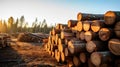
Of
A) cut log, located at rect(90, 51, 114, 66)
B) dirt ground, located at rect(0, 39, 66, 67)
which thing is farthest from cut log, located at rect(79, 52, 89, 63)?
dirt ground, located at rect(0, 39, 66, 67)

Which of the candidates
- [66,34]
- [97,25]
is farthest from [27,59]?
[97,25]

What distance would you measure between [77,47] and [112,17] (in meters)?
1.93

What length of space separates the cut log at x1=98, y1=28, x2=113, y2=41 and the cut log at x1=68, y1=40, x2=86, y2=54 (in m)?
1.05

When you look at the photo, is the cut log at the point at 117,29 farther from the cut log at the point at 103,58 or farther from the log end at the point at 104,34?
the cut log at the point at 103,58

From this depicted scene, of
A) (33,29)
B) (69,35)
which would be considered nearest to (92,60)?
(69,35)

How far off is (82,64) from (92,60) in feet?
4.23

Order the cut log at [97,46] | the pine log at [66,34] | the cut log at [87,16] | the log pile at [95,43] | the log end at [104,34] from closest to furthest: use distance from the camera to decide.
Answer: the log pile at [95,43], the log end at [104,34], the cut log at [97,46], the cut log at [87,16], the pine log at [66,34]

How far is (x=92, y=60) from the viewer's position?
7082mm

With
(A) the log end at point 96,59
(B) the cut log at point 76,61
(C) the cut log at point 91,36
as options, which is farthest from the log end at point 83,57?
(A) the log end at point 96,59

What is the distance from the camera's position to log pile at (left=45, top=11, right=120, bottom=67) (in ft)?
21.9

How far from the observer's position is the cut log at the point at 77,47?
7.95 metres

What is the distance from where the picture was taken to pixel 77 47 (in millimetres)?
8008

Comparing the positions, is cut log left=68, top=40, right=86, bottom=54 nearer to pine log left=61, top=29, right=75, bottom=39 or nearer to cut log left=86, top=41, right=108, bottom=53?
cut log left=86, top=41, right=108, bottom=53

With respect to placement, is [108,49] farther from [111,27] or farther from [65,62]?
[65,62]
